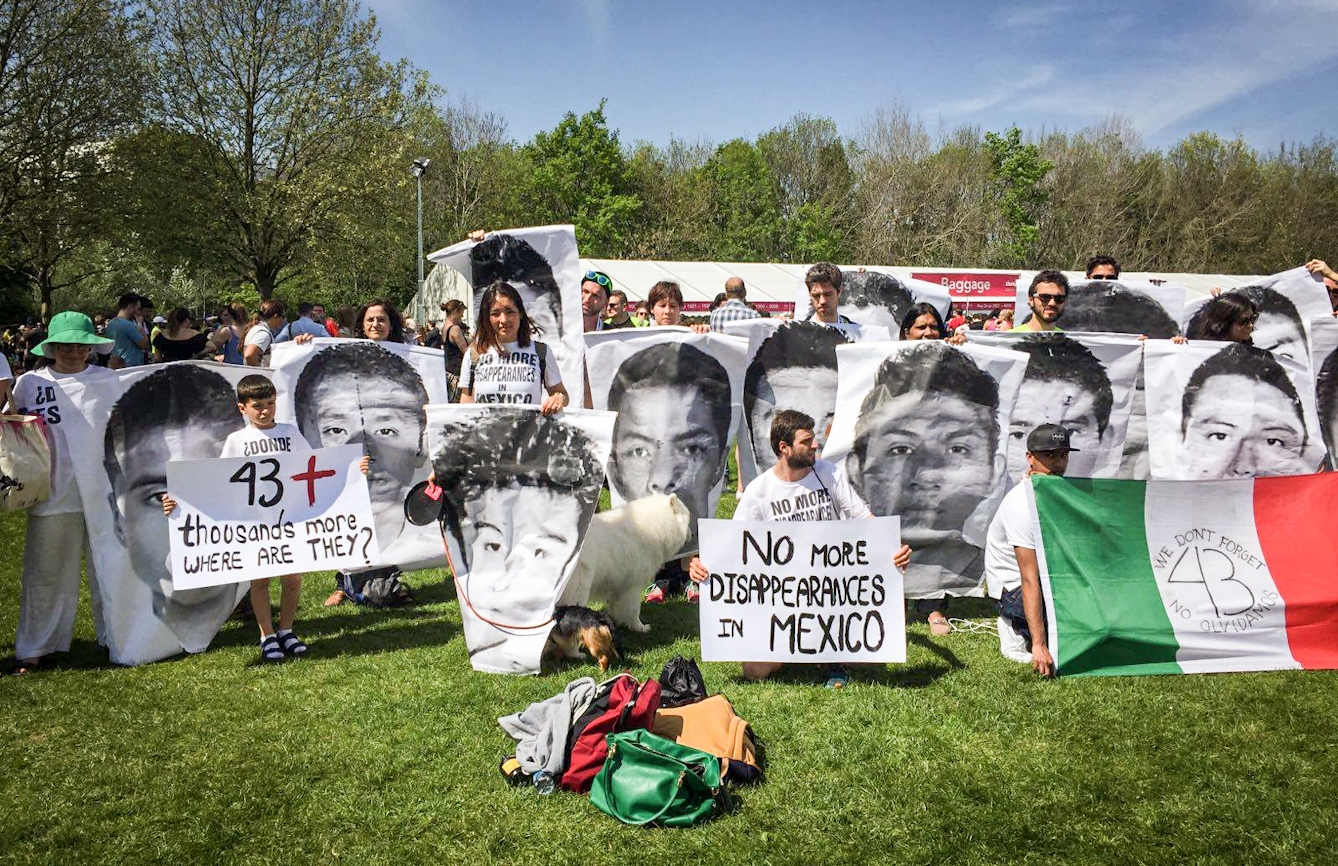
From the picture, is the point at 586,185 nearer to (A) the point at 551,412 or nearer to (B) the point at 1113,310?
(B) the point at 1113,310

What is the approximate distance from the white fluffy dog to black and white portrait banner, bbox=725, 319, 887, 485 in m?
0.94

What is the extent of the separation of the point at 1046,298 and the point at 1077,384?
0.67 m

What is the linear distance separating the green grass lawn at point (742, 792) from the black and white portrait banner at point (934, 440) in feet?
2.98

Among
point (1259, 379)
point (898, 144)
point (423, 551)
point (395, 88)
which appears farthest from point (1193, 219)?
point (423, 551)

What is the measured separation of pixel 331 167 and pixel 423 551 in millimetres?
21697

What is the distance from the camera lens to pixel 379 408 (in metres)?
6.81

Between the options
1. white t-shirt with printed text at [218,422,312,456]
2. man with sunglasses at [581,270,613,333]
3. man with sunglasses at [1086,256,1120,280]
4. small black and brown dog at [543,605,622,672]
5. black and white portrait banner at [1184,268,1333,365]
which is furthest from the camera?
man with sunglasses at [581,270,613,333]

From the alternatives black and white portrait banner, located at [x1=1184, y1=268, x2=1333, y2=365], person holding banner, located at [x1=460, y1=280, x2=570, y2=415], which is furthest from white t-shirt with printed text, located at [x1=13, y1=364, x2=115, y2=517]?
black and white portrait banner, located at [x1=1184, y1=268, x2=1333, y2=365]

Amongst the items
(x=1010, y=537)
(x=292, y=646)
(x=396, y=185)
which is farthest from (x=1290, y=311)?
(x=396, y=185)

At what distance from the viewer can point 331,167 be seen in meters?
25.2

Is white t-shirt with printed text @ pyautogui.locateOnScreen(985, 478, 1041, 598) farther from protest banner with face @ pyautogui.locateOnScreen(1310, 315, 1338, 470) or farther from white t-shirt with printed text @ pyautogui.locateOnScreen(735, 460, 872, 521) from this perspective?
protest banner with face @ pyautogui.locateOnScreen(1310, 315, 1338, 470)

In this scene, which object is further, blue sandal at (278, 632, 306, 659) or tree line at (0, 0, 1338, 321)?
tree line at (0, 0, 1338, 321)

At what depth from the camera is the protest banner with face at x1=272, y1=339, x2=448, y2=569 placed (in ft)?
21.7

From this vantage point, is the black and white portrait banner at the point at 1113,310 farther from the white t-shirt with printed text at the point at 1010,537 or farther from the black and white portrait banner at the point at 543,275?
the black and white portrait banner at the point at 543,275
